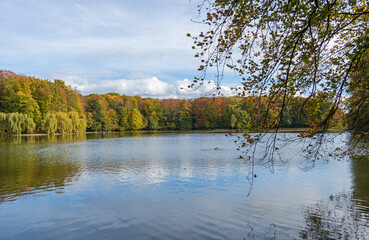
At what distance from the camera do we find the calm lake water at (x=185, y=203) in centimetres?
644

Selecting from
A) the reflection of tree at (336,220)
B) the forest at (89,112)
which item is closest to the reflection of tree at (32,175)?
the reflection of tree at (336,220)

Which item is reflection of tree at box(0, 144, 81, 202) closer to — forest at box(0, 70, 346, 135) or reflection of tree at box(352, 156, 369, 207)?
reflection of tree at box(352, 156, 369, 207)

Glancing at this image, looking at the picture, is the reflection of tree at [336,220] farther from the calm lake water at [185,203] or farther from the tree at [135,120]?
the tree at [135,120]

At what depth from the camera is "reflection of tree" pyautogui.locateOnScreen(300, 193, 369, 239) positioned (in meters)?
6.02

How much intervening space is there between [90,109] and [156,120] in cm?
2048

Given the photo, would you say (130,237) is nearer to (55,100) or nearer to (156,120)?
(55,100)

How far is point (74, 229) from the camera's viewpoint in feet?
21.9

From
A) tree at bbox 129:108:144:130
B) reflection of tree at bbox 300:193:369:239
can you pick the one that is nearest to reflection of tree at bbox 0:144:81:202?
reflection of tree at bbox 300:193:369:239

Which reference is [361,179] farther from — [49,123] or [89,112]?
[89,112]

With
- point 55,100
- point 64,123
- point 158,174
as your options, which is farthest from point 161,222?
point 55,100

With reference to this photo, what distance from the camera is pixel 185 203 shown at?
8555 millimetres

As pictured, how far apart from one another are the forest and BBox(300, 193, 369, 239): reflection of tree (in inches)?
538

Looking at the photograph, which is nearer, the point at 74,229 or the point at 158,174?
the point at 74,229

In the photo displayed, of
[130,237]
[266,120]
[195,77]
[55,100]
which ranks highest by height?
[55,100]
